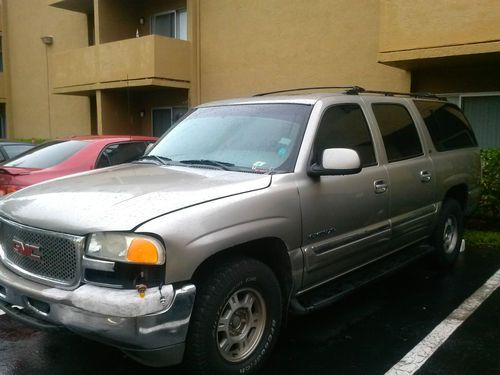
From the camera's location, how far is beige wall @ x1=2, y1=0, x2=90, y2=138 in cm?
1731

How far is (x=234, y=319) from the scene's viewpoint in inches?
121

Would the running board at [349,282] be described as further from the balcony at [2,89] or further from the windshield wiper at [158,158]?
the balcony at [2,89]

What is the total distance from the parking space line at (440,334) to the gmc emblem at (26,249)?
235 centimetres

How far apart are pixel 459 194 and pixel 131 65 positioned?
988 cm

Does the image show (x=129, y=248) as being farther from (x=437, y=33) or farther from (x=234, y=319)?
(x=437, y=33)

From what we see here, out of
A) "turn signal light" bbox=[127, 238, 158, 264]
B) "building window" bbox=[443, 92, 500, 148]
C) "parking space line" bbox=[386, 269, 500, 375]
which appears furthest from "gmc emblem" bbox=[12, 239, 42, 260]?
"building window" bbox=[443, 92, 500, 148]

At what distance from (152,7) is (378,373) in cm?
1379

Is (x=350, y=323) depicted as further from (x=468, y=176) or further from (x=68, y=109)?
(x=68, y=109)

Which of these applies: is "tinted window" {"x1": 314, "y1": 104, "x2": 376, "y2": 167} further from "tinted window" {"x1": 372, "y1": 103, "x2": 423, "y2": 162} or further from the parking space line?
the parking space line

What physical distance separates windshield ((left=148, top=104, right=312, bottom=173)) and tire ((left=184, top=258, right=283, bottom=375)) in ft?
2.66

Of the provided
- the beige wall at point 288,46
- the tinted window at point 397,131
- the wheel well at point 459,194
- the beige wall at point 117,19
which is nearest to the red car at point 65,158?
the tinted window at point 397,131

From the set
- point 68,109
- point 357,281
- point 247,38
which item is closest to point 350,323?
point 357,281

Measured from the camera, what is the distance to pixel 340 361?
11.4ft

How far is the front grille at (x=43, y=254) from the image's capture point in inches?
109
